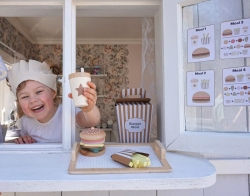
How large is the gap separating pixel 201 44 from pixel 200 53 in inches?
1.3

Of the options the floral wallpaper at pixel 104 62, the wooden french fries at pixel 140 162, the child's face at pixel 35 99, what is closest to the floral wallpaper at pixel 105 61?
the floral wallpaper at pixel 104 62

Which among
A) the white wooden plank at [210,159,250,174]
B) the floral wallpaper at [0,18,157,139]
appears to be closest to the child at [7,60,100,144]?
the white wooden plank at [210,159,250,174]

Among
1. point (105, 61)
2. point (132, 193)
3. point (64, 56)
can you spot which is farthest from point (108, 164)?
point (105, 61)

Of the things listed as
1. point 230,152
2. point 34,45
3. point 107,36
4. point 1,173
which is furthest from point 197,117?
point 34,45

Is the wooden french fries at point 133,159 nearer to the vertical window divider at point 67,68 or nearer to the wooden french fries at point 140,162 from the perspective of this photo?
the wooden french fries at point 140,162

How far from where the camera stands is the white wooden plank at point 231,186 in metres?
0.95

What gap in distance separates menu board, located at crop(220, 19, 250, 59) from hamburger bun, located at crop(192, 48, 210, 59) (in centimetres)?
5

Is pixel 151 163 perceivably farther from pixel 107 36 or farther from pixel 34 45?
pixel 34 45

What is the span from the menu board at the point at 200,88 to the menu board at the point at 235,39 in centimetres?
9

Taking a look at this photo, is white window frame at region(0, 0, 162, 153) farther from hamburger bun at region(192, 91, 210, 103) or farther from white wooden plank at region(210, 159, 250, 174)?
white wooden plank at region(210, 159, 250, 174)

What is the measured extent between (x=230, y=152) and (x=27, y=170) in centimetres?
68

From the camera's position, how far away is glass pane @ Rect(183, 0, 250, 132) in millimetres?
820

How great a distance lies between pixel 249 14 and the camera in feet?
2.66

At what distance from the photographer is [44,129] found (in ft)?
4.02
